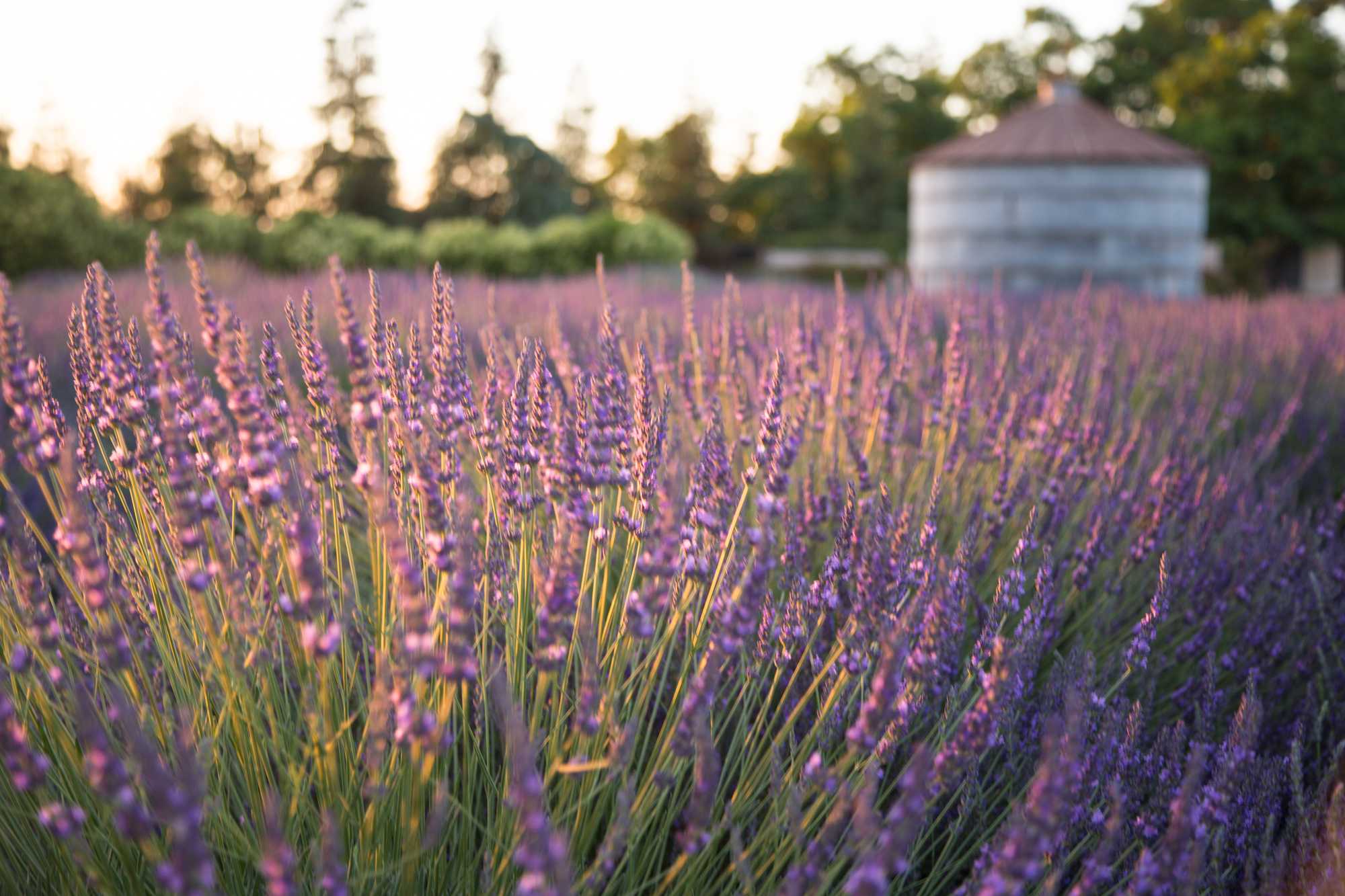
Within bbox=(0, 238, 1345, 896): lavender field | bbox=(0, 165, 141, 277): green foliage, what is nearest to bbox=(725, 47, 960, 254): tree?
bbox=(0, 165, 141, 277): green foliage

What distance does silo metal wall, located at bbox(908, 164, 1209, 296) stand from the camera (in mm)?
13625

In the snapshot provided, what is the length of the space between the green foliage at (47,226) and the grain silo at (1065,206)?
1069cm

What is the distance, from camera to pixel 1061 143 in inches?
539

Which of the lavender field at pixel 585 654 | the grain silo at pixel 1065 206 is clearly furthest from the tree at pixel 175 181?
the lavender field at pixel 585 654

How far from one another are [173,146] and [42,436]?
1497 inches

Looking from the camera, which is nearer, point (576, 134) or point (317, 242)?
point (317, 242)

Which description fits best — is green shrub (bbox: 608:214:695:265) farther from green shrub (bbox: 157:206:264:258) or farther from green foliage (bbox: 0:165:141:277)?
green foliage (bbox: 0:165:141:277)

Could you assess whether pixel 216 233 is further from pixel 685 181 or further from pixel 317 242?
pixel 685 181

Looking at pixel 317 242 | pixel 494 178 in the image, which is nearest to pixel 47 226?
pixel 317 242

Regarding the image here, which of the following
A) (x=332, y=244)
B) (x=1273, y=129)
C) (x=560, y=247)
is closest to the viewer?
(x=560, y=247)

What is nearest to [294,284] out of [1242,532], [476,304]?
[476,304]

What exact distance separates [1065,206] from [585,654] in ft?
45.0

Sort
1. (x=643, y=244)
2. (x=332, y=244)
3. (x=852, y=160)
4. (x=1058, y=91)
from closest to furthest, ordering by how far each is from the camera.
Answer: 1. (x=1058, y=91)
2. (x=643, y=244)
3. (x=332, y=244)
4. (x=852, y=160)

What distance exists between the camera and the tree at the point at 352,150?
38.2 meters
